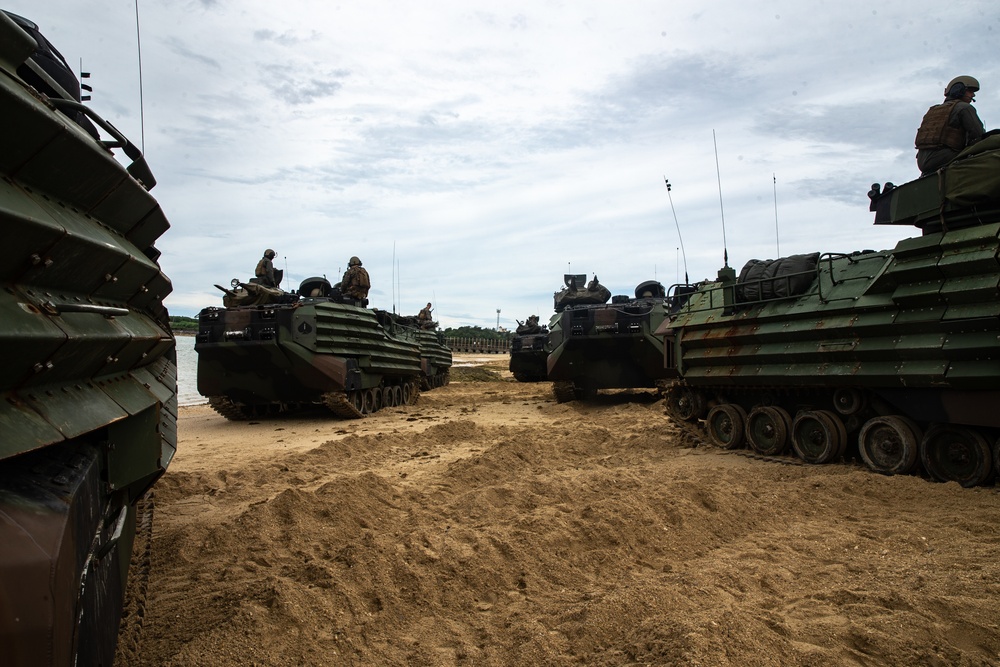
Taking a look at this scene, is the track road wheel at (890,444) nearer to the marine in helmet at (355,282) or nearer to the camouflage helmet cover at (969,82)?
the camouflage helmet cover at (969,82)

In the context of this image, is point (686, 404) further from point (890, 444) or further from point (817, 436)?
point (890, 444)

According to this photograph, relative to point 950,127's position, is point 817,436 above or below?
below

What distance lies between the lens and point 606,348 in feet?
48.6

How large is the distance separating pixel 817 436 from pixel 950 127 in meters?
3.32

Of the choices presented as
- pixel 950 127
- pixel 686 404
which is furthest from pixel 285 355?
pixel 950 127

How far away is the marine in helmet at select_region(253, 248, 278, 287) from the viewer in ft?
49.1

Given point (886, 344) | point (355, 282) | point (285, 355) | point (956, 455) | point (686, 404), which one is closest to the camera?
point (956, 455)

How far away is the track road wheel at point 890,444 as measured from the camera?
6.84m

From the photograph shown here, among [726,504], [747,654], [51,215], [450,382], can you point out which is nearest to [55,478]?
[51,215]

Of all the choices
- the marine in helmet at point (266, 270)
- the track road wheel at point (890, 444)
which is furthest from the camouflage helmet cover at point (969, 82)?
the marine in helmet at point (266, 270)

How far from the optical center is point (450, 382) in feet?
92.5

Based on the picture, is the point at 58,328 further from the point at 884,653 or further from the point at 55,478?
the point at 884,653

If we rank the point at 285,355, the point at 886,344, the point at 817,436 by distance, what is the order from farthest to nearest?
the point at 285,355
the point at 817,436
the point at 886,344

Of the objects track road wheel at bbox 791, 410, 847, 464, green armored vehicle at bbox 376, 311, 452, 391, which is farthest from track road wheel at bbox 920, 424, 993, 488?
green armored vehicle at bbox 376, 311, 452, 391
